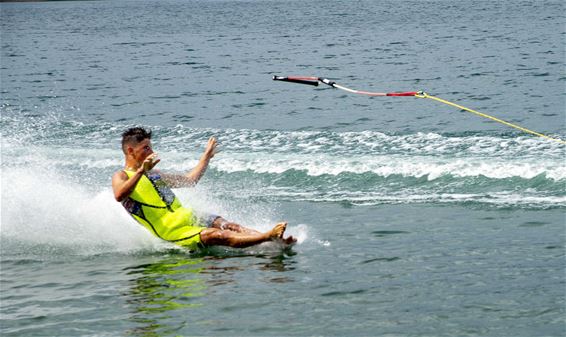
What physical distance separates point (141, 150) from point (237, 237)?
128 centimetres

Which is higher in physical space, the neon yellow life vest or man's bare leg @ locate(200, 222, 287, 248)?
the neon yellow life vest

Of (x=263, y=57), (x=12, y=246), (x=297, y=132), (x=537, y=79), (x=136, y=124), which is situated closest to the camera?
(x=12, y=246)

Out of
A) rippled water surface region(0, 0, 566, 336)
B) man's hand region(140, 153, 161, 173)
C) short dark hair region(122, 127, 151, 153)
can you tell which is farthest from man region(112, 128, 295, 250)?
man's hand region(140, 153, 161, 173)

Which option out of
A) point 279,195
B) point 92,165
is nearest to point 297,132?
point 92,165

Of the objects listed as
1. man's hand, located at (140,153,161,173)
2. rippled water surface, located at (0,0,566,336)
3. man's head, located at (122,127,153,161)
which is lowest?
rippled water surface, located at (0,0,566,336)

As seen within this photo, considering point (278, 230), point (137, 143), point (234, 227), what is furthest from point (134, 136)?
point (278, 230)

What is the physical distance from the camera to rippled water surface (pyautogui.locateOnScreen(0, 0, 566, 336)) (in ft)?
29.1

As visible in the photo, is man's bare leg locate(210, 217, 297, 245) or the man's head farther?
man's bare leg locate(210, 217, 297, 245)

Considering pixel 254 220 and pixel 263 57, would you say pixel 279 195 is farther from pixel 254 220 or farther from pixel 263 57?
pixel 263 57

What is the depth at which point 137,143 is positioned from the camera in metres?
10.8

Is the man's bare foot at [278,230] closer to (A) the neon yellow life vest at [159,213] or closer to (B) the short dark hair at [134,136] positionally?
(A) the neon yellow life vest at [159,213]

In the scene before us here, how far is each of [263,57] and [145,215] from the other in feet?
89.9

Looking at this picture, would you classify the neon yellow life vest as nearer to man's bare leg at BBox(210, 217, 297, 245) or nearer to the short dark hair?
man's bare leg at BBox(210, 217, 297, 245)

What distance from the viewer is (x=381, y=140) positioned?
60.5ft
